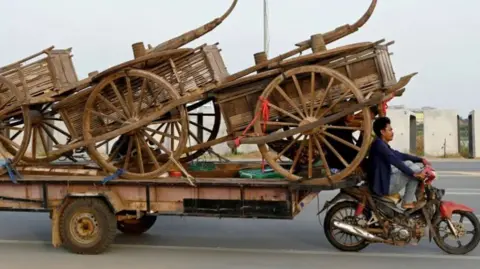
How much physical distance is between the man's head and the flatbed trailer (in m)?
0.66

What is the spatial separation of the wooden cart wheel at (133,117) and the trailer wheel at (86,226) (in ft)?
1.63

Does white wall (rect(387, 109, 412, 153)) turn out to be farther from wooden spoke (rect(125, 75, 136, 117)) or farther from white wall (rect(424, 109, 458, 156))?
wooden spoke (rect(125, 75, 136, 117))

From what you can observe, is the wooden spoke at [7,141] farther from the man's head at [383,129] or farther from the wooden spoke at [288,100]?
the man's head at [383,129]

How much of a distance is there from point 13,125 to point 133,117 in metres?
1.95

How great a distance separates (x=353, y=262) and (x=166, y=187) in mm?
2321

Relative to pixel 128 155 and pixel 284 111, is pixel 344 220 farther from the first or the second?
pixel 128 155

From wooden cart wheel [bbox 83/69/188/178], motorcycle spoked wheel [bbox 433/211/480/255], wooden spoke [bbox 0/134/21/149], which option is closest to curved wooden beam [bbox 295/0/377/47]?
wooden cart wheel [bbox 83/69/188/178]

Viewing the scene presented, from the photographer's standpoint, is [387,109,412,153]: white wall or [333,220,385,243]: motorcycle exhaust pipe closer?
[333,220,385,243]: motorcycle exhaust pipe

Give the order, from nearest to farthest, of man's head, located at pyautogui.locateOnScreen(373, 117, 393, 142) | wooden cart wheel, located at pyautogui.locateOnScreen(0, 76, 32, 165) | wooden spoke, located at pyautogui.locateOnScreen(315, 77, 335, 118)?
wooden spoke, located at pyautogui.locateOnScreen(315, 77, 335, 118) → man's head, located at pyautogui.locateOnScreen(373, 117, 393, 142) → wooden cart wheel, located at pyautogui.locateOnScreen(0, 76, 32, 165)

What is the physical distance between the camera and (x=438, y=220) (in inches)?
287

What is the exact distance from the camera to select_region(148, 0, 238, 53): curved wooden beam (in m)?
7.79

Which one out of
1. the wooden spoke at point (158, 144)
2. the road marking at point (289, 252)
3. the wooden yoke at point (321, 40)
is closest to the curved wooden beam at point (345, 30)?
the wooden yoke at point (321, 40)

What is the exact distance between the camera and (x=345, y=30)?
746 centimetres

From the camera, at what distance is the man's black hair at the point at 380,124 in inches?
296
